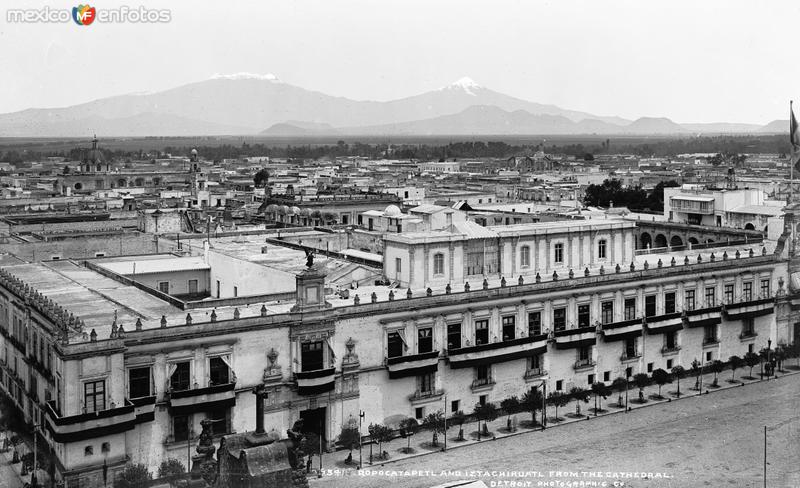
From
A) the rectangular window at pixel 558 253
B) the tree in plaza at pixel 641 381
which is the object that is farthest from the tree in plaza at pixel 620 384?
the rectangular window at pixel 558 253

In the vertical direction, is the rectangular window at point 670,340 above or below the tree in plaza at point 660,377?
above

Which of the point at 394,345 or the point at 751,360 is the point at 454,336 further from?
the point at 751,360

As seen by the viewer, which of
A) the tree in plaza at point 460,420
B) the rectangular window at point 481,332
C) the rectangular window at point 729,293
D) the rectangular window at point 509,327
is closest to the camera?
the tree in plaza at point 460,420

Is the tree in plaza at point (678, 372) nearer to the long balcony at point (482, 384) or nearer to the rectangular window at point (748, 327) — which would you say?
the rectangular window at point (748, 327)

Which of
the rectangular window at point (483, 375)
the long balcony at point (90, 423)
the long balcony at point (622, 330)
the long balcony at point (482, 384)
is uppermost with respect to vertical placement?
the long balcony at point (622, 330)

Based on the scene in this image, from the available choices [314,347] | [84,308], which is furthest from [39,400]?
[314,347]

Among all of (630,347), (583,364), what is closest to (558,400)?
(583,364)

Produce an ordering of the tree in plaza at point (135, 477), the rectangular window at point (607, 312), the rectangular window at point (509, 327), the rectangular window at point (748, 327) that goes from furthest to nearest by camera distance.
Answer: the rectangular window at point (748, 327), the rectangular window at point (607, 312), the rectangular window at point (509, 327), the tree in plaza at point (135, 477)

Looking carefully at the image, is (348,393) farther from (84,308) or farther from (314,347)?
(84,308)
